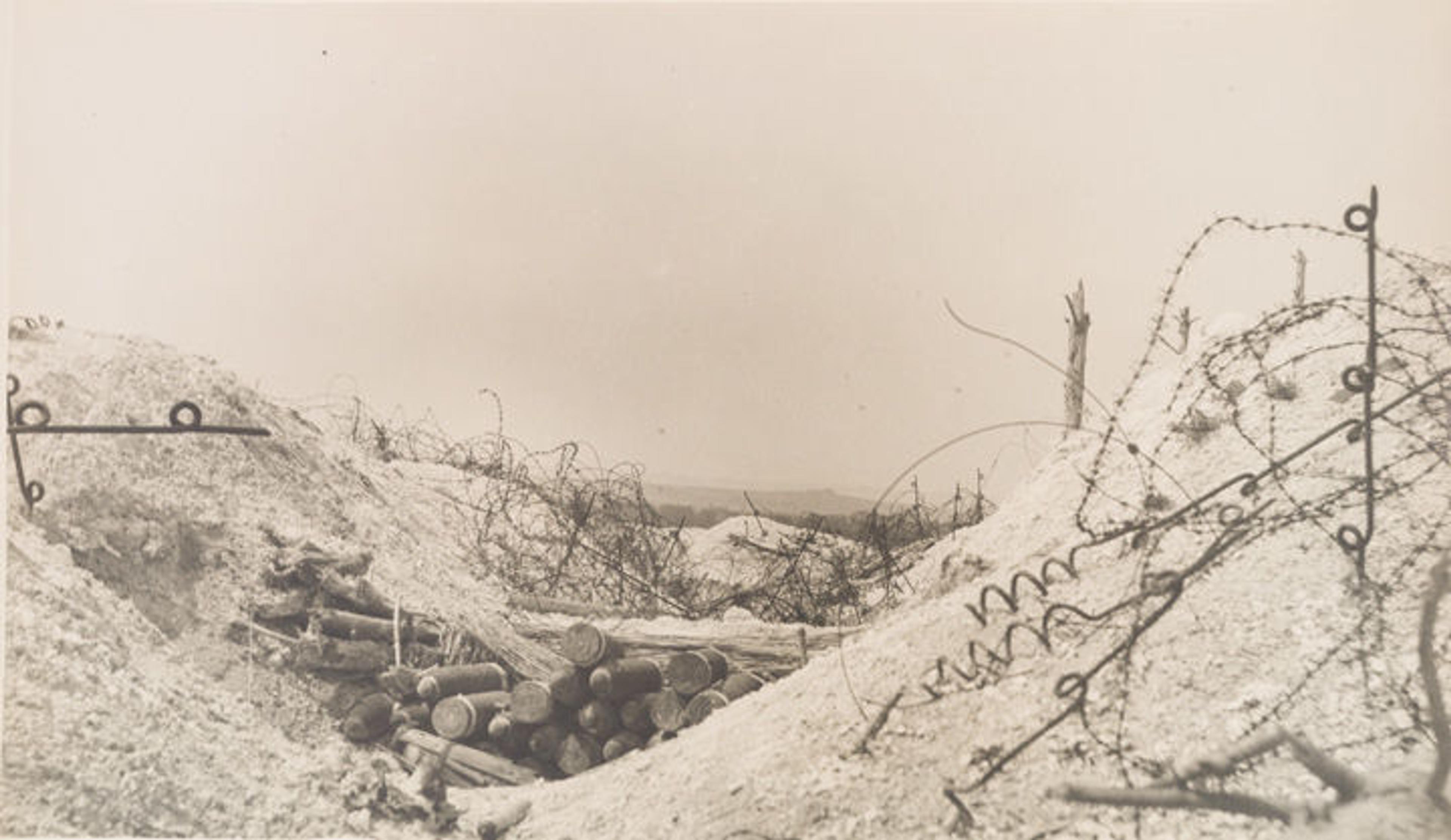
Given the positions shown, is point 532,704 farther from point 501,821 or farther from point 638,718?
point 501,821

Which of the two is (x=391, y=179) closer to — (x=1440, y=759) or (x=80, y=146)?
(x=80, y=146)

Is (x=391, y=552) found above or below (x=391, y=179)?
below

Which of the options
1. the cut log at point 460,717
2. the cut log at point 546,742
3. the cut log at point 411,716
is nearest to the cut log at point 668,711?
the cut log at point 546,742

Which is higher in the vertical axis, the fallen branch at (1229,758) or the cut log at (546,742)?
the fallen branch at (1229,758)

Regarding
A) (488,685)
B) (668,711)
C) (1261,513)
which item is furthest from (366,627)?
(1261,513)

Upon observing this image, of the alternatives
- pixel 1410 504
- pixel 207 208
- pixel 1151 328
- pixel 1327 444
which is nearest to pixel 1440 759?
pixel 1410 504

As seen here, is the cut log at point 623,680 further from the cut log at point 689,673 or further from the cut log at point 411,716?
the cut log at point 411,716

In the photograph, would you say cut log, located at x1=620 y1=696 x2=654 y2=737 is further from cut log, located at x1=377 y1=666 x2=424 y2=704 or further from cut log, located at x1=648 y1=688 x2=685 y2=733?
cut log, located at x1=377 y1=666 x2=424 y2=704

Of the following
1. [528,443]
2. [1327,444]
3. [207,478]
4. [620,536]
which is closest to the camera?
[1327,444]
